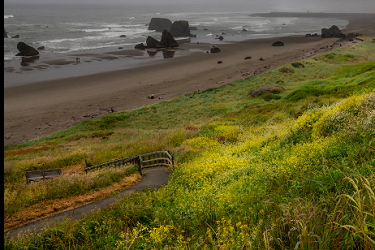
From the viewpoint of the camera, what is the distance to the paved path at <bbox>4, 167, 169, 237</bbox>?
299 inches

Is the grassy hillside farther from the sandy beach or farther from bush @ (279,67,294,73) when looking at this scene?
bush @ (279,67,294,73)

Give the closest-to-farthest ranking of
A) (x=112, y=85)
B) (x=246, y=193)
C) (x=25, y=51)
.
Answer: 1. (x=246, y=193)
2. (x=112, y=85)
3. (x=25, y=51)

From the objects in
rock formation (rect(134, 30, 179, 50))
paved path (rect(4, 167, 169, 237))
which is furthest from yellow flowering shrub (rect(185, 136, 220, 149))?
rock formation (rect(134, 30, 179, 50))

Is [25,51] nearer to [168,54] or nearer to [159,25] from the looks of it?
[168,54]

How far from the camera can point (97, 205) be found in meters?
8.92

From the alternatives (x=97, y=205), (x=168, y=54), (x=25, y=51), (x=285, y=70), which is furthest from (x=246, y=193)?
(x=25, y=51)

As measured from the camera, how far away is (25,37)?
285 ft

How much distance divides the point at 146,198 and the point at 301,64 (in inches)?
2107

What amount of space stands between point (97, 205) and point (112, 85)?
38.4 metres

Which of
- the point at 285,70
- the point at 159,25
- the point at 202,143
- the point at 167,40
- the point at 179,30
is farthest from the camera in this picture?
the point at 159,25

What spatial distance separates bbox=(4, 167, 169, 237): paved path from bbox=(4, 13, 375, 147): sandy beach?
22299 millimetres

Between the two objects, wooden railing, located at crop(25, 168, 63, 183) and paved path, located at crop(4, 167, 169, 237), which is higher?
paved path, located at crop(4, 167, 169, 237)

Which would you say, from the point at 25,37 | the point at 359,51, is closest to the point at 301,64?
the point at 359,51

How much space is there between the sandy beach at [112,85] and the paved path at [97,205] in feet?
73.2
